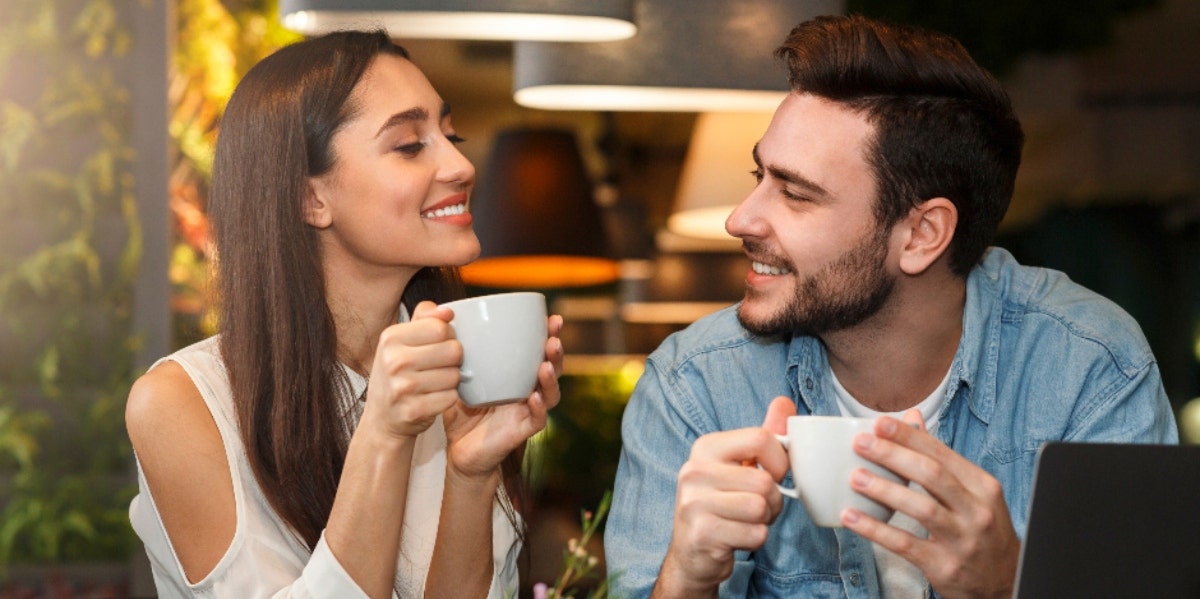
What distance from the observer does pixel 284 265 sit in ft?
5.20

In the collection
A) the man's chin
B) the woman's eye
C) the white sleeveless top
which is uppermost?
the woman's eye

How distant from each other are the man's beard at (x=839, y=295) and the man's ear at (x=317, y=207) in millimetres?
568

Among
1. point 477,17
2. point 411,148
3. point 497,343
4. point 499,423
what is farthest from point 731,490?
point 411,148

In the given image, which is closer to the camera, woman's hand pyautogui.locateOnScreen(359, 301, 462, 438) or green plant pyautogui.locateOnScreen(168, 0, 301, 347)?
woman's hand pyautogui.locateOnScreen(359, 301, 462, 438)

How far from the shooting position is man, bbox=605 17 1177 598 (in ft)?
5.29

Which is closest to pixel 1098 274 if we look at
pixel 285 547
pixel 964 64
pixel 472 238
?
pixel 964 64

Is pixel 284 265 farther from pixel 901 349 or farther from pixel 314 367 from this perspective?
pixel 901 349

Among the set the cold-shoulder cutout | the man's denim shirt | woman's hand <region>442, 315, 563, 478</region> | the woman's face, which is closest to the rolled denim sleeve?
the man's denim shirt

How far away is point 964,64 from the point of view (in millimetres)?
1689

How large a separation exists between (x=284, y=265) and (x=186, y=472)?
29 cm

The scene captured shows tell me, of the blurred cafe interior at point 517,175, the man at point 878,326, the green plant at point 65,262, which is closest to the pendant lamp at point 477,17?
the blurred cafe interior at point 517,175

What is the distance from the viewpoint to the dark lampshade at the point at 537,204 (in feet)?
13.0

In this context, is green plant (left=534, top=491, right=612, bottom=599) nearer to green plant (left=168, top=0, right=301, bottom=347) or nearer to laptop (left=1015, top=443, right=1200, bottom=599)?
laptop (left=1015, top=443, right=1200, bottom=599)

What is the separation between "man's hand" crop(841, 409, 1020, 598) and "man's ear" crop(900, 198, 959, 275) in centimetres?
60
